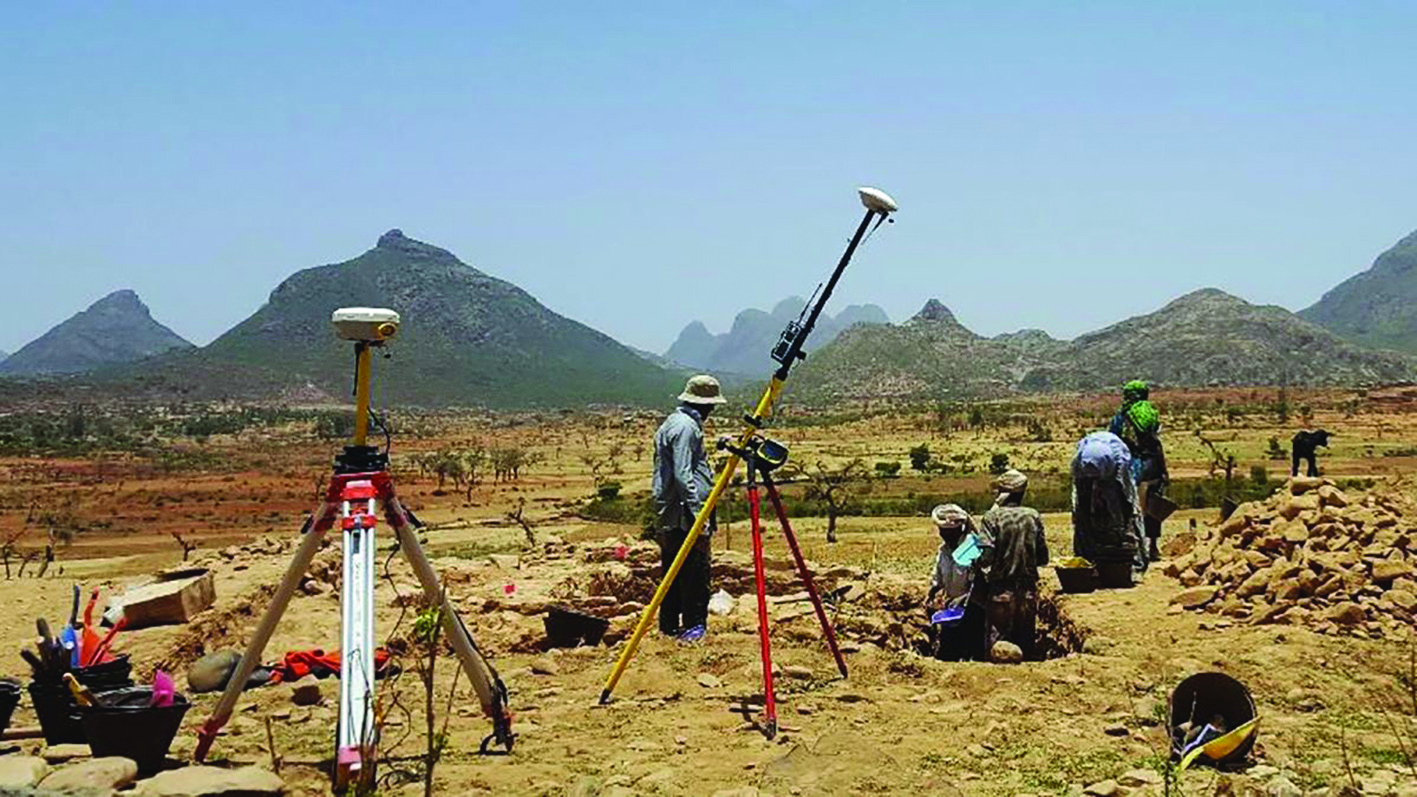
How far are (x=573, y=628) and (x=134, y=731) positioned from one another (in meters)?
3.93

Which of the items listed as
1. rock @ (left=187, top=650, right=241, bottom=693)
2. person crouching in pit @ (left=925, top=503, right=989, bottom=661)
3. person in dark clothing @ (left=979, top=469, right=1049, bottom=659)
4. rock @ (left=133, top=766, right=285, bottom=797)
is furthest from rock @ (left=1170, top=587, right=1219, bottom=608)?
rock @ (left=133, top=766, right=285, bottom=797)

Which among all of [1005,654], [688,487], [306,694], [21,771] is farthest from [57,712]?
[1005,654]

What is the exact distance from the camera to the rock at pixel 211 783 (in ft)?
16.5

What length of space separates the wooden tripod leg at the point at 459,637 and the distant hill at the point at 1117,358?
99680 mm

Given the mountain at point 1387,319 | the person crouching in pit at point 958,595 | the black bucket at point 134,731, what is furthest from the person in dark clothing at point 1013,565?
the mountain at point 1387,319

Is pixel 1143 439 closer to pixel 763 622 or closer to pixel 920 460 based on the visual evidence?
pixel 763 622

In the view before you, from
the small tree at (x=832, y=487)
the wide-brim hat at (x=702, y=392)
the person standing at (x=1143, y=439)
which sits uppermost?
the wide-brim hat at (x=702, y=392)

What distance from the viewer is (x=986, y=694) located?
7.25 meters

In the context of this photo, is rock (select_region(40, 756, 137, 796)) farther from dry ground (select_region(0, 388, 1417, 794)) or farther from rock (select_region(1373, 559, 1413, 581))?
rock (select_region(1373, 559, 1413, 581))

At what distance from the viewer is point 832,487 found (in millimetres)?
24719

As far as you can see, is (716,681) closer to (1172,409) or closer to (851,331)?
(1172,409)

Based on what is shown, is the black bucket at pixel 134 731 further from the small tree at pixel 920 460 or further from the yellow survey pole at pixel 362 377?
the small tree at pixel 920 460

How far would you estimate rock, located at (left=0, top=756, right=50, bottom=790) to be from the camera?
198 inches

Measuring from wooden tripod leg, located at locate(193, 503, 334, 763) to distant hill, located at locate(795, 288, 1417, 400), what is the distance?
10037 centimetres
